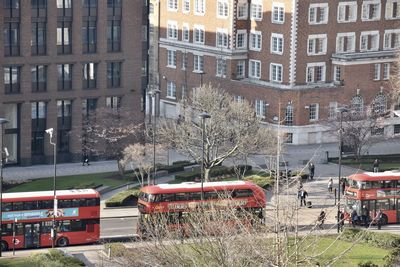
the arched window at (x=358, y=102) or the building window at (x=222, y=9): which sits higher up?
the building window at (x=222, y=9)

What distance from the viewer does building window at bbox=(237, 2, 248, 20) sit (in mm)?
112656

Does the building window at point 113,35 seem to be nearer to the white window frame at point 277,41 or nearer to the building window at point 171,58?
the white window frame at point 277,41

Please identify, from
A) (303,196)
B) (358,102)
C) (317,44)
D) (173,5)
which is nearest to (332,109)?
(358,102)

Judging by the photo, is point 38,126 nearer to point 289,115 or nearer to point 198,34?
point 289,115

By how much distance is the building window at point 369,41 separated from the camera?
111338 mm

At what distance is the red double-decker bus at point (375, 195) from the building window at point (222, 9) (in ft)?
125

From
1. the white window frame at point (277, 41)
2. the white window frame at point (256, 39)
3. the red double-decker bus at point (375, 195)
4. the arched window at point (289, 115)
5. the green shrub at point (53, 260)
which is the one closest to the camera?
the green shrub at point (53, 260)

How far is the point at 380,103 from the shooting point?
365ft

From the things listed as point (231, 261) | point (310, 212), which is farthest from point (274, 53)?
point (231, 261)

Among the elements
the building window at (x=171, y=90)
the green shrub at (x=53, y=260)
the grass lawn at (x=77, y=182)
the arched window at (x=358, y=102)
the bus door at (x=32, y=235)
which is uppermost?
the arched window at (x=358, y=102)

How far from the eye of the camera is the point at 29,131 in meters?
99.4

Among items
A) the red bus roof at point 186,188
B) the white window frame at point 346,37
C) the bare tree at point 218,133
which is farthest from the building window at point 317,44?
the red bus roof at point 186,188

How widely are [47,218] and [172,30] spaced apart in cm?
5259

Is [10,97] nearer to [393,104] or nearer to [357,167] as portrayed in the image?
[357,167]
